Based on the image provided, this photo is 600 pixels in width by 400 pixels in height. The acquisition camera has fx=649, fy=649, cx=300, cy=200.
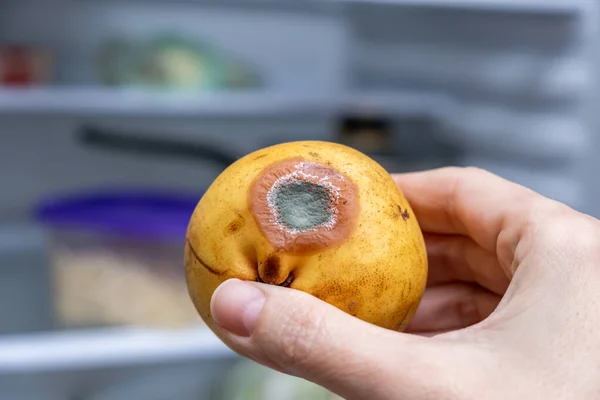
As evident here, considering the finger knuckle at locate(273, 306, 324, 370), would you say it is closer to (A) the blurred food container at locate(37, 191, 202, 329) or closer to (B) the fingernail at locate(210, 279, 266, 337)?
(B) the fingernail at locate(210, 279, 266, 337)

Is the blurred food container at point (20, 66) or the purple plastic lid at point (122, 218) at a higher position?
the blurred food container at point (20, 66)

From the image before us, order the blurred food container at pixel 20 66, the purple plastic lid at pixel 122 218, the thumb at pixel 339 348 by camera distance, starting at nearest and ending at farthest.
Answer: the thumb at pixel 339 348 < the purple plastic lid at pixel 122 218 < the blurred food container at pixel 20 66

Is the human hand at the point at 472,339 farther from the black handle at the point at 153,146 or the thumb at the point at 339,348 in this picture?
the black handle at the point at 153,146

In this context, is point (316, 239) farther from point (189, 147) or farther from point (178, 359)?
point (189, 147)

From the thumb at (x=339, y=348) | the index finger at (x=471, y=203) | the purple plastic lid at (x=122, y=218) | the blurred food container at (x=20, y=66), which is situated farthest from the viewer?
the blurred food container at (x=20, y=66)

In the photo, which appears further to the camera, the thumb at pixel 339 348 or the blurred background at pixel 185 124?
the blurred background at pixel 185 124

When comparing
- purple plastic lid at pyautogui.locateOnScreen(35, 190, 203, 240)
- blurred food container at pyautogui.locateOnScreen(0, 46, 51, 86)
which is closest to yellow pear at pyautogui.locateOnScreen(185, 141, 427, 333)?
purple plastic lid at pyautogui.locateOnScreen(35, 190, 203, 240)

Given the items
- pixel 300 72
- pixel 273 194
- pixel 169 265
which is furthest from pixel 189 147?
pixel 273 194

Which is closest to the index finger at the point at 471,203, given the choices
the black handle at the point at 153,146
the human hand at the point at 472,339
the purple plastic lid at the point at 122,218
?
the human hand at the point at 472,339
